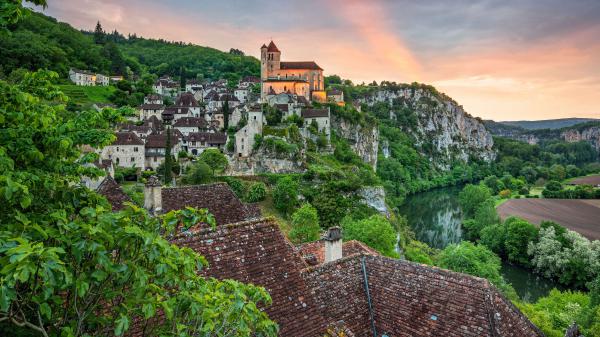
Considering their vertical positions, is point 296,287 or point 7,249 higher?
point 7,249

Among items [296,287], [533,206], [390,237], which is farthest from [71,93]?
[533,206]

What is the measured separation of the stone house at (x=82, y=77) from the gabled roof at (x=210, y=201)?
308 ft

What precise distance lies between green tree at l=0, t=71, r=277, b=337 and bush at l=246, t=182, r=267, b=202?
1865 inches

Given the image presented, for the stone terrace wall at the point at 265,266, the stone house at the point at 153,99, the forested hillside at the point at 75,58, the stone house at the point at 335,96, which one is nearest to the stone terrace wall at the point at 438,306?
the stone terrace wall at the point at 265,266

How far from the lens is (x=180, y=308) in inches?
210

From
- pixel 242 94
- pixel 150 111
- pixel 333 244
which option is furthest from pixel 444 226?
pixel 333 244

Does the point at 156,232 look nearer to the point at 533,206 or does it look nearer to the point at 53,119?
the point at 53,119

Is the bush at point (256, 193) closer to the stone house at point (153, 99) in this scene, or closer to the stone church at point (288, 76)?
the stone church at point (288, 76)

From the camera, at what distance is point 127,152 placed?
6234cm

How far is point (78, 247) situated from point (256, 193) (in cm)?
4931

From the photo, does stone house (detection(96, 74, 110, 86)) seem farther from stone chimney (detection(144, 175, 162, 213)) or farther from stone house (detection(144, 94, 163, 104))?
stone chimney (detection(144, 175, 162, 213))

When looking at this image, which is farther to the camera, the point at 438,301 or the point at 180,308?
the point at 438,301

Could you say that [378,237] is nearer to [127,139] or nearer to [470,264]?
[470,264]

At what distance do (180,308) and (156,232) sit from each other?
109 centimetres
